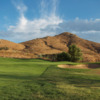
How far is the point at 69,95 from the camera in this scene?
584 centimetres

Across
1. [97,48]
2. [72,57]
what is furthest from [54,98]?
[97,48]

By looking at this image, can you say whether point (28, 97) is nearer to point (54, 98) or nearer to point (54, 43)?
point (54, 98)

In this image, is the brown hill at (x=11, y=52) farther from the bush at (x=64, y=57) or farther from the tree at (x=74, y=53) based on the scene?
the tree at (x=74, y=53)

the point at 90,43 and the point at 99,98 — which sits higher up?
the point at 90,43

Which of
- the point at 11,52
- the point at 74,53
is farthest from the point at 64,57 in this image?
the point at 11,52

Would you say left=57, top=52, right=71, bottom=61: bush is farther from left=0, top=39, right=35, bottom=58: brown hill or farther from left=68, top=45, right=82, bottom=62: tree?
left=0, top=39, right=35, bottom=58: brown hill

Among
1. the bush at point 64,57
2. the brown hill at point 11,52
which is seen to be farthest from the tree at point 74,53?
the brown hill at point 11,52

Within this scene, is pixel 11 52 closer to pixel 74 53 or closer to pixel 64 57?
pixel 64 57

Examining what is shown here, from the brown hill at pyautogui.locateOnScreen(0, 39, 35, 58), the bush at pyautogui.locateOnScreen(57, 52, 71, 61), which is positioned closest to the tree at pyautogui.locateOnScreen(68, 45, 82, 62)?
the bush at pyautogui.locateOnScreen(57, 52, 71, 61)

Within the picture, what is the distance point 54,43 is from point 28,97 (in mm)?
90089

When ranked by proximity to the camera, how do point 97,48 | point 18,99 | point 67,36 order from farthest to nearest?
point 67,36 → point 97,48 → point 18,99

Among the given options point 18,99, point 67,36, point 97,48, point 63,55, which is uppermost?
point 67,36

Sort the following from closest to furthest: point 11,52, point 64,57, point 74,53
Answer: point 74,53 < point 64,57 < point 11,52

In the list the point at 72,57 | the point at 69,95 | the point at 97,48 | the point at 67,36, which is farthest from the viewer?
the point at 67,36
